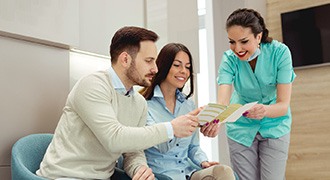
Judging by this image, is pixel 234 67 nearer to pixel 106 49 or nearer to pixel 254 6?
pixel 106 49

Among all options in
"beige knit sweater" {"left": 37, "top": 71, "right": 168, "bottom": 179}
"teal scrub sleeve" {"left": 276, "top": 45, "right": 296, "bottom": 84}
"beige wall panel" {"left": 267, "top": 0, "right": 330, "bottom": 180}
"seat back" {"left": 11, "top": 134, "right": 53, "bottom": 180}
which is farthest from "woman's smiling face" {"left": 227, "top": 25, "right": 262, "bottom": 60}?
"beige wall panel" {"left": 267, "top": 0, "right": 330, "bottom": 180}

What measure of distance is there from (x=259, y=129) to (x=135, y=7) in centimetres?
124

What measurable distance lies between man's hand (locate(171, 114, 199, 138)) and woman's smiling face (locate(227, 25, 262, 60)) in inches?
24.6

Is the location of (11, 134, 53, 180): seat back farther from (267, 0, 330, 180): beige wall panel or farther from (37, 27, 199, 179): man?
(267, 0, 330, 180): beige wall panel

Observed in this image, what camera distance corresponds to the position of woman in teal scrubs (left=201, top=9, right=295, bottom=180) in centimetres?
208

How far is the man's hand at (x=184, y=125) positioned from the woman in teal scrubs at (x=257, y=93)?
50 centimetres

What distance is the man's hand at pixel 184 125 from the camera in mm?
1574

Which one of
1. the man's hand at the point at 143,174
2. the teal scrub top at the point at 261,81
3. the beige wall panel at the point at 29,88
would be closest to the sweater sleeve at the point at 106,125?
the man's hand at the point at 143,174

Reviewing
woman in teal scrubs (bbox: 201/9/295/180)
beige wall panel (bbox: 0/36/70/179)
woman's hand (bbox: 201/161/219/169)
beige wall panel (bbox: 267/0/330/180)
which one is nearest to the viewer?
beige wall panel (bbox: 0/36/70/179)

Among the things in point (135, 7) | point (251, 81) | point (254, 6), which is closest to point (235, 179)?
point (251, 81)

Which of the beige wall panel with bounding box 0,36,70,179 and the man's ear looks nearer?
the man's ear

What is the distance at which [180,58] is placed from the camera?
6.79ft

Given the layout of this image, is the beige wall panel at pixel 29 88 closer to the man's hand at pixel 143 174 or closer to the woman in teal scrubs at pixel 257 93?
the man's hand at pixel 143 174

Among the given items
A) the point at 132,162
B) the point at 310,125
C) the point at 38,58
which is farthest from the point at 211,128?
the point at 310,125
